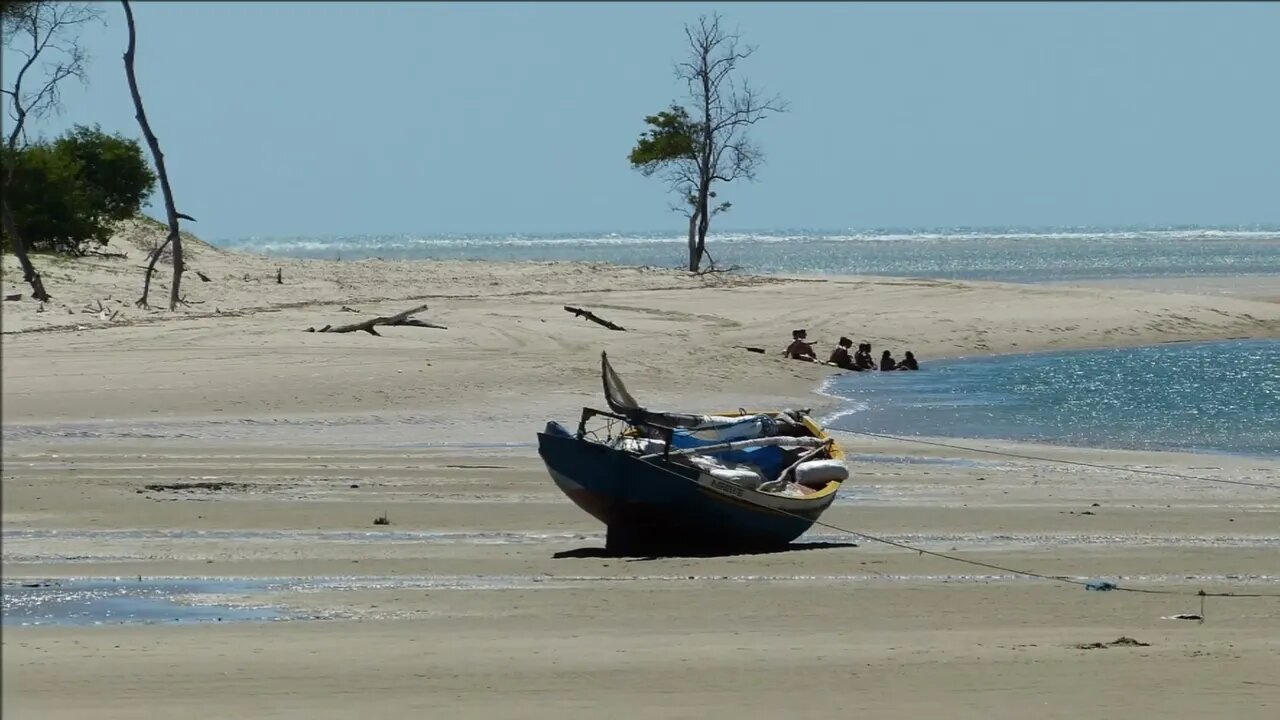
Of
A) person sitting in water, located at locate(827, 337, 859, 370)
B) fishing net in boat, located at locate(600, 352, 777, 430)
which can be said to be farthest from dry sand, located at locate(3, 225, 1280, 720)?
person sitting in water, located at locate(827, 337, 859, 370)

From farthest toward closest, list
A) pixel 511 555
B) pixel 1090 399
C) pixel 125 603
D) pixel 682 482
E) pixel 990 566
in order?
pixel 1090 399 < pixel 682 482 < pixel 511 555 < pixel 990 566 < pixel 125 603

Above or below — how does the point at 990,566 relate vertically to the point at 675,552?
above

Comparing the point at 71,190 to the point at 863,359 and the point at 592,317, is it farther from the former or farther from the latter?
the point at 863,359

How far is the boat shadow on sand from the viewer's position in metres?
12.4

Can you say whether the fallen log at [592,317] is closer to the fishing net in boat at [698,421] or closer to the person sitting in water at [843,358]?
the person sitting in water at [843,358]

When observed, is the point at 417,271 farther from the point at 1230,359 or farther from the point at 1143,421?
the point at 1143,421

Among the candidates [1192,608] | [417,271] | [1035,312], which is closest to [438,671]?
[1192,608]

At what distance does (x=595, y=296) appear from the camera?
3631cm

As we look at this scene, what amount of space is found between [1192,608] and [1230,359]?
22.8 metres

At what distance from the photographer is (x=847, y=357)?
29.4m

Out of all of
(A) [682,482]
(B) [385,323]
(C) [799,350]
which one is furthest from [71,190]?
(A) [682,482]

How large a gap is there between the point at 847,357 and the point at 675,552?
670 inches

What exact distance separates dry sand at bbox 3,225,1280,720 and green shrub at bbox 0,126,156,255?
28.1 ft

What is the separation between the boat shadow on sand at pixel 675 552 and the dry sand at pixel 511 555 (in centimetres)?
14
